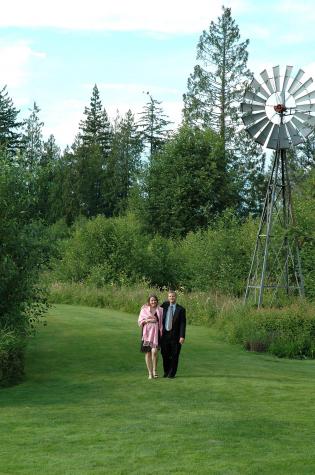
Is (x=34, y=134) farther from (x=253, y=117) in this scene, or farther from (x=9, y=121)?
(x=253, y=117)

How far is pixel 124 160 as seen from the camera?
70875mm

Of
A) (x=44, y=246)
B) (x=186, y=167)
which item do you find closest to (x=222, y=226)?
(x=186, y=167)

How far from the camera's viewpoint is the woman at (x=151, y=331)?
584 inches

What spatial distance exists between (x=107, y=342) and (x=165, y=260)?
730 inches

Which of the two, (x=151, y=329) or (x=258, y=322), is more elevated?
(x=151, y=329)

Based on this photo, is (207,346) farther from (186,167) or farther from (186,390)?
(186,167)

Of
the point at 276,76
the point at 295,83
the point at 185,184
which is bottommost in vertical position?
the point at 185,184

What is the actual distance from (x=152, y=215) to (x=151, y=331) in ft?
111

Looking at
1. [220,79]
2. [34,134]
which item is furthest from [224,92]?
[34,134]

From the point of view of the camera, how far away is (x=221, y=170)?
4916 centimetres

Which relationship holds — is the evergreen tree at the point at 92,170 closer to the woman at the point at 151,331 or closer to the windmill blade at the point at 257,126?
the windmill blade at the point at 257,126

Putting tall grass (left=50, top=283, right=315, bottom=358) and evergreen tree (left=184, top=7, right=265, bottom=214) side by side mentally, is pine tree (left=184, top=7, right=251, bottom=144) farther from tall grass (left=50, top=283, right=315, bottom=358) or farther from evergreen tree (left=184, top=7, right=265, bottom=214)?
tall grass (left=50, top=283, right=315, bottom=358)

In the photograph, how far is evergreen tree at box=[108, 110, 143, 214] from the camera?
68750 mm

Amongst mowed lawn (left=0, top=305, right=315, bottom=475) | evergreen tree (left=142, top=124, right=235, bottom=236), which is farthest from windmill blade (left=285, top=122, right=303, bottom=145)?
evergreen tree (left=142, top=124, right=235, bottom=236)
